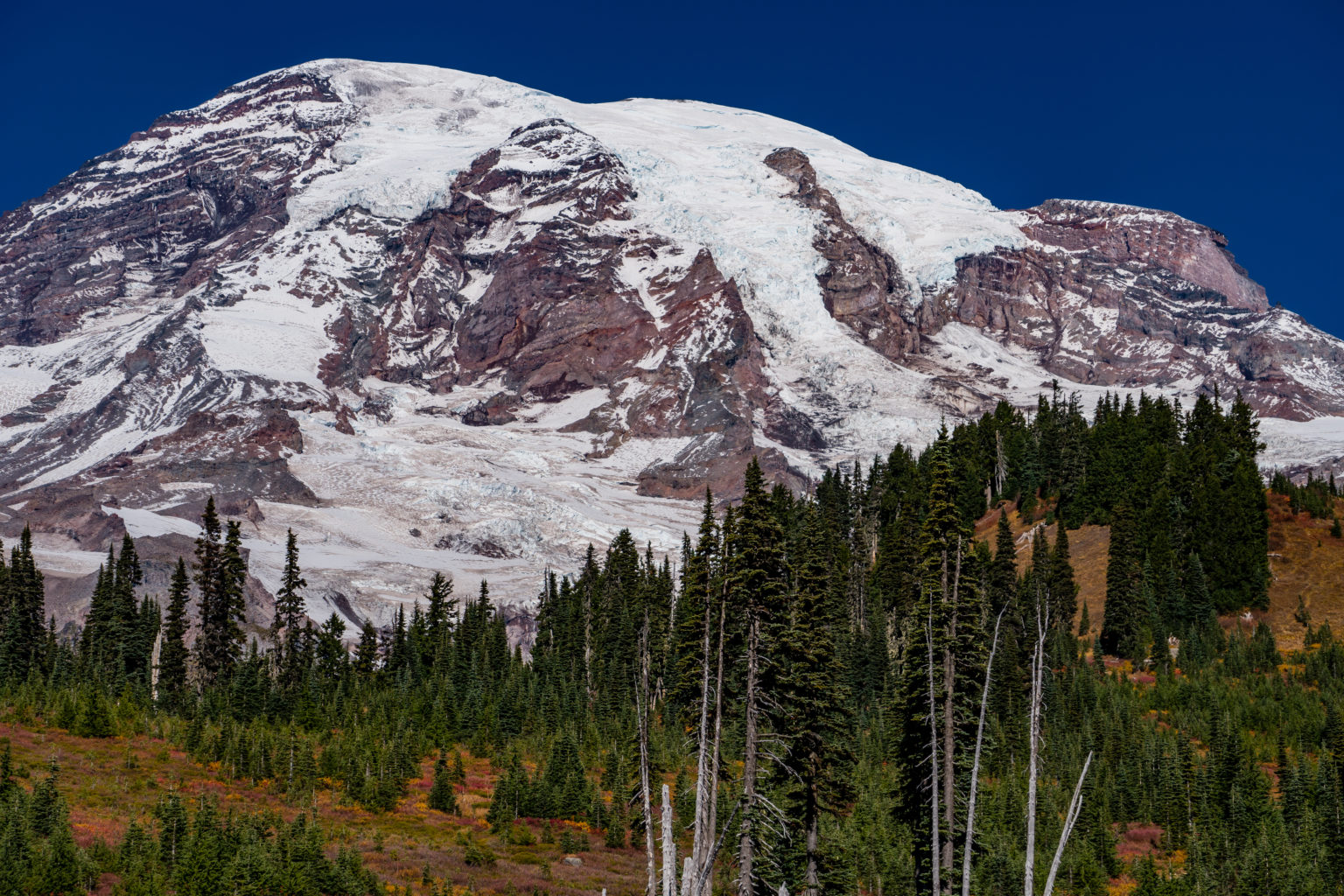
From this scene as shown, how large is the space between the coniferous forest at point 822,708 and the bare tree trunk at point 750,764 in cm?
15

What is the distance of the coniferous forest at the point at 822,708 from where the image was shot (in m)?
44.7

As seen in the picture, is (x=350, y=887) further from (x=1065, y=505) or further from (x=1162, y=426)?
(x=1162, y=426)

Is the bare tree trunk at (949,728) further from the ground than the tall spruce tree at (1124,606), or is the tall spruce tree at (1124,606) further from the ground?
the tall spruce tree at (1124,606)

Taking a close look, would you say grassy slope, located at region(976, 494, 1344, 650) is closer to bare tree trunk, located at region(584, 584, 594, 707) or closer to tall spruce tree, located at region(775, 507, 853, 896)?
bare tree trunk, located at region(584, 584, 594, 707)

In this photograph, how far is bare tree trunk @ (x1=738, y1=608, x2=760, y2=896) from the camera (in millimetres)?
41906

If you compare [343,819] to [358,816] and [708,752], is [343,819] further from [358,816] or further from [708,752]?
[708,752]

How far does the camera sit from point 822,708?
4775 cm

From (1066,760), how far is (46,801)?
212 feet

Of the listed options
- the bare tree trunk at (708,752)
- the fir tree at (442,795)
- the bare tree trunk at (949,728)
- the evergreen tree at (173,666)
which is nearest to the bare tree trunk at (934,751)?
the bare tree trunk at (949,728)

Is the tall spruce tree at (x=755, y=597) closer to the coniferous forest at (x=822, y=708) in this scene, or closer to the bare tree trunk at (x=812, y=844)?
the coniferous forest at (x=822, y=708)

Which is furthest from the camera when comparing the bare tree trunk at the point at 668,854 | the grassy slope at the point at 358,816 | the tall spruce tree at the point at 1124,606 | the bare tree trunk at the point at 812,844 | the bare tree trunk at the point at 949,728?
the tall spruce tree at the point at 1124,606

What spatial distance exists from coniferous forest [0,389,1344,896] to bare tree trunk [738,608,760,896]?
149 mm

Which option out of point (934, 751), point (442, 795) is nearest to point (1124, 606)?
point (442, 795)

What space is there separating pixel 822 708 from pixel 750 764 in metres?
5.80
